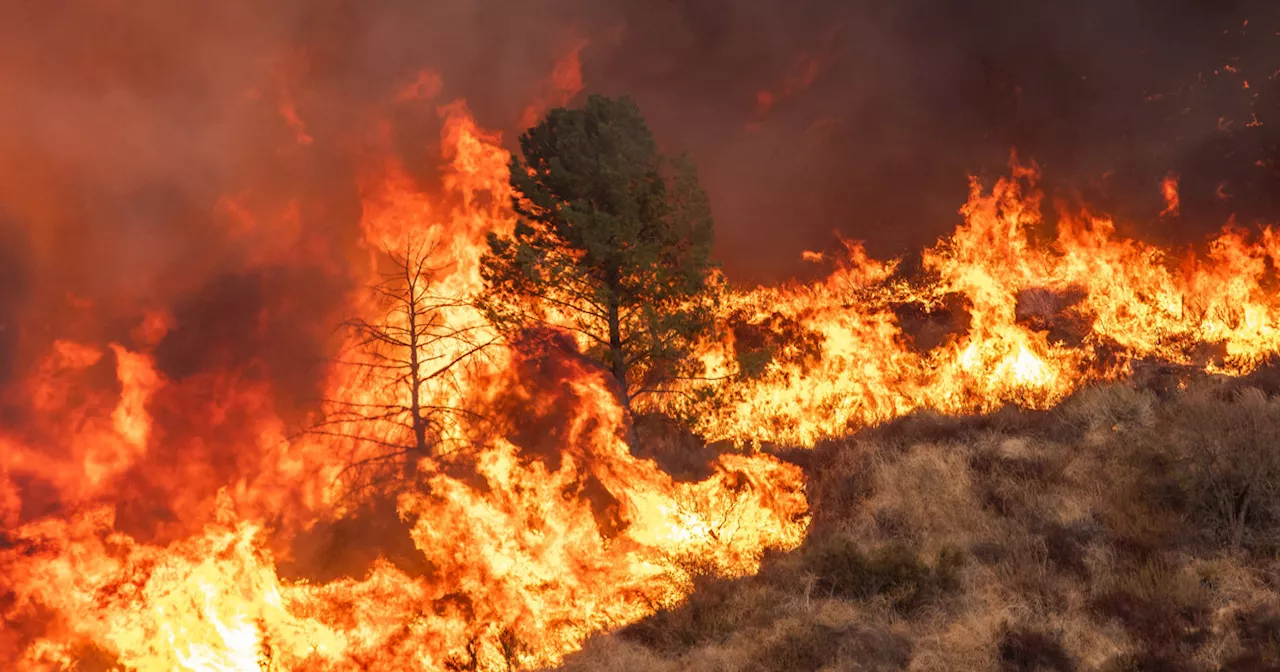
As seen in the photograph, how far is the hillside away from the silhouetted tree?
4331mm

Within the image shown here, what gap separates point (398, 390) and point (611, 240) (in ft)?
15.3

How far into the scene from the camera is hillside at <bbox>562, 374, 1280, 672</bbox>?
25.3ft

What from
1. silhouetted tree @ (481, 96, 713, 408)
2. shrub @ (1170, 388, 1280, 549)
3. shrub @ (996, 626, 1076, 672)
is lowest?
shrub @ (996, 626, 1076, 672)

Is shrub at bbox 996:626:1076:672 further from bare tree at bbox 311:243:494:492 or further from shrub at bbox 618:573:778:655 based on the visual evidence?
bare tree at bbox 311:243:494:492

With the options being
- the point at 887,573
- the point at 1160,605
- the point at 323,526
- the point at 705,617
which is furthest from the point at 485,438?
the point at 1160,605

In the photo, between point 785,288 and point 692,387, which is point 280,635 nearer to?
point 692,387

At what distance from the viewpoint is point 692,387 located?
51.1 feet

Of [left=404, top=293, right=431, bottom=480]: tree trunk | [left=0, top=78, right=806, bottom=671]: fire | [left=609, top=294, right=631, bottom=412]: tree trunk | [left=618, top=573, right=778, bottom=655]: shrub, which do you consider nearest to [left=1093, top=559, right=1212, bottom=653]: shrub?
[left=618, top=573, right=778, bottom=655]: shrub

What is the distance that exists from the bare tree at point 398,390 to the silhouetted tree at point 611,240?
1210mm

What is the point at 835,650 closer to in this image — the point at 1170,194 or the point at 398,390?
the point at 398,390

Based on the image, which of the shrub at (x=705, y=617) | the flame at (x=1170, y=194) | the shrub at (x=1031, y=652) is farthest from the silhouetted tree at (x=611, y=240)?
the flame at (x=1170, y=194)

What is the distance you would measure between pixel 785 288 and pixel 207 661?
14005mm

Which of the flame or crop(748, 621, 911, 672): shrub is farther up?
the flame

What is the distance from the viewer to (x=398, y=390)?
45.7ft
